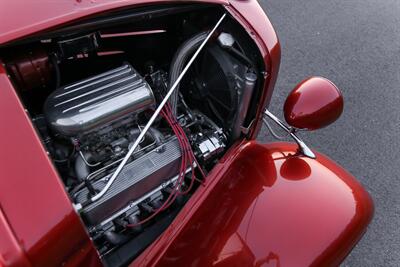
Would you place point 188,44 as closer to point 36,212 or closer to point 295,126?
point 295,126

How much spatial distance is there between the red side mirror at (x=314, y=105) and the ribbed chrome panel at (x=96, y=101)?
67cm

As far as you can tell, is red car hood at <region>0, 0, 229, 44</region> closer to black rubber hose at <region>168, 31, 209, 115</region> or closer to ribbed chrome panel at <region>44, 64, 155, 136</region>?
ribbed chrome panel at <region>44, 64, 155, 136</region>

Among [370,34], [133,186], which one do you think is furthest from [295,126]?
[370,34]

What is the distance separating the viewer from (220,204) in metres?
1.55

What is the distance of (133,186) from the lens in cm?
147

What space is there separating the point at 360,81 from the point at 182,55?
2.25 m

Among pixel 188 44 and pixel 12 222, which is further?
pixel 188 44

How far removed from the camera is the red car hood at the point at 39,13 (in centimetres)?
117

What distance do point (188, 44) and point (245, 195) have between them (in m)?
0.73

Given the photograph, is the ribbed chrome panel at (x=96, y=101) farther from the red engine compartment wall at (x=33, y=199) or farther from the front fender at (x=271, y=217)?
the front fender at (x=271, y=217)

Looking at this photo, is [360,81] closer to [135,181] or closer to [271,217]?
[271,217]

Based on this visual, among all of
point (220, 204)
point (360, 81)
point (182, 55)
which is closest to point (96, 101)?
point (182, 55)

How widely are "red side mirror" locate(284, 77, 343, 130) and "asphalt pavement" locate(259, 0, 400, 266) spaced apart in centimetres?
99

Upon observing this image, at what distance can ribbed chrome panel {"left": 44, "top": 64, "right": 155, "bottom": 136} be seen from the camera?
4.35 feet
